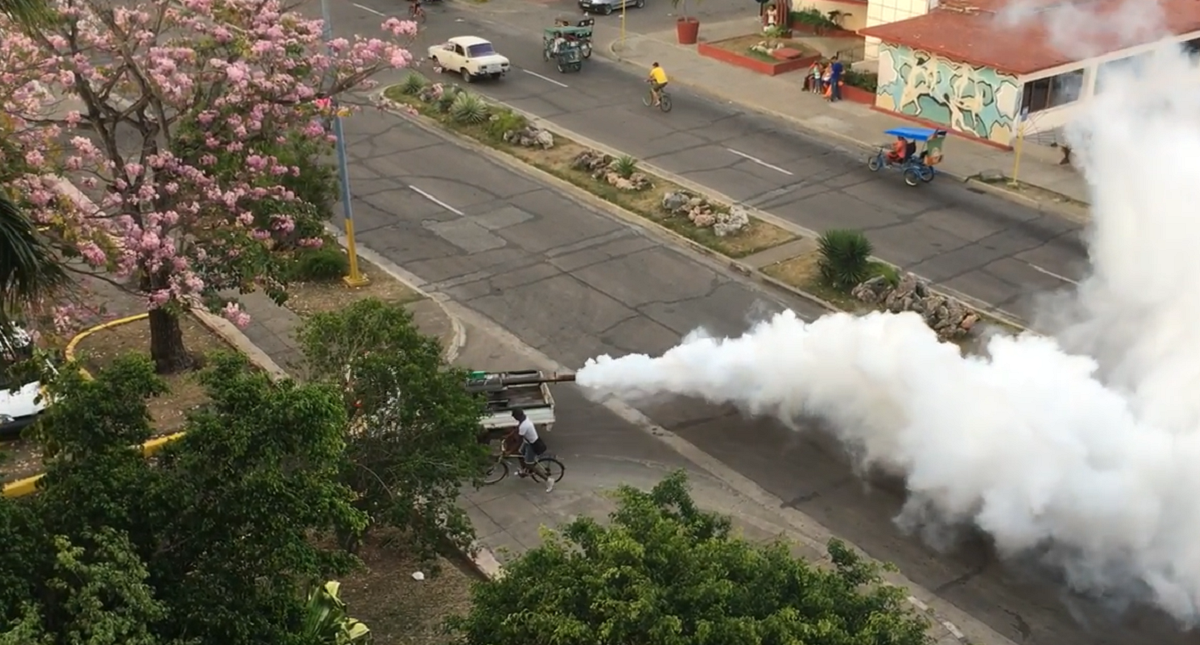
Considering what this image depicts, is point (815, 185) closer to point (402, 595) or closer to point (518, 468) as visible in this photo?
point (518, 468)

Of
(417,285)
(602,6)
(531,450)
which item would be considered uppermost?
(602,6)

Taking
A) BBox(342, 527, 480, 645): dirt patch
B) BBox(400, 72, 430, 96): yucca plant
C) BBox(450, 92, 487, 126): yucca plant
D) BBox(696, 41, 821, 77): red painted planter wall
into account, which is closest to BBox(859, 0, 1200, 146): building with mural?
BBox(696, 41, 821, 77): red painted planter wall

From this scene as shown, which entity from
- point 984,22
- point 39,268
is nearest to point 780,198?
point 984,22

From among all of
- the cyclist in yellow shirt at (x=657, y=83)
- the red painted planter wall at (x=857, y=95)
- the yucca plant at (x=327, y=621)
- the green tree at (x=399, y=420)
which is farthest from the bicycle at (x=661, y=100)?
the yucca plant at (x=327, y=621)

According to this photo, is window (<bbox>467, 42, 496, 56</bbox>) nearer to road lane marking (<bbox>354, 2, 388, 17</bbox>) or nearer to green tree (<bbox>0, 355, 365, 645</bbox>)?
road lane marking (<bbox>354, 2, 388, 17</bbox>)

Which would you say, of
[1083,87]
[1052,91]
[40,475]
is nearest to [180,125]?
[40,475]

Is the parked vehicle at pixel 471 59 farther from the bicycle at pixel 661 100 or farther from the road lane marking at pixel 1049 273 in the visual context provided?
the road lane marking at pixel 1049 273
